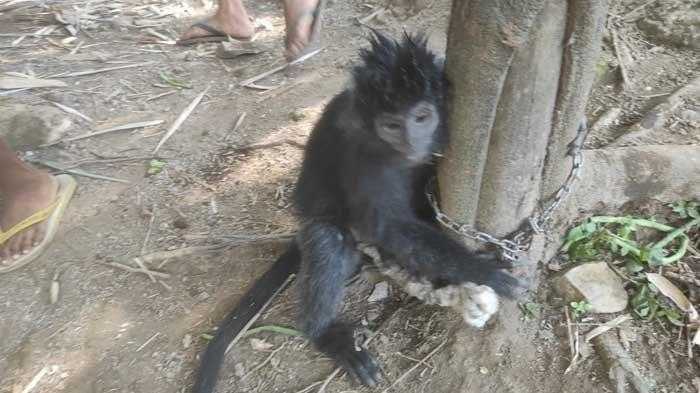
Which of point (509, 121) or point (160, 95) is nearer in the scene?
point (509, 121)

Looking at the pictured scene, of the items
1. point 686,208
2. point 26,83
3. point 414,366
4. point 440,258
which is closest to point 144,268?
point 414,366

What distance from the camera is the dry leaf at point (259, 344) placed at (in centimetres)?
273

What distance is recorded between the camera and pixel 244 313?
273 cm

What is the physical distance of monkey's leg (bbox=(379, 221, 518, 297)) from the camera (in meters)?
2.35

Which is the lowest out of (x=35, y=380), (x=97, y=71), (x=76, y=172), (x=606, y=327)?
(x=35, y=380)

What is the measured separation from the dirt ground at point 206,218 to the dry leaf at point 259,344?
0.01 meters

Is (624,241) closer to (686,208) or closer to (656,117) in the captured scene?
(686,208)

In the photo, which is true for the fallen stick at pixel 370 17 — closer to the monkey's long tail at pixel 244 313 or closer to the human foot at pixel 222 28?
the human foot at pixel 222 28

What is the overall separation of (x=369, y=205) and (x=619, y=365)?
1.16m

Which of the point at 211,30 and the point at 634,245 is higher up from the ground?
the point at 211,30

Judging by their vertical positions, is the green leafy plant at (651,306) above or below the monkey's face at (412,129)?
below

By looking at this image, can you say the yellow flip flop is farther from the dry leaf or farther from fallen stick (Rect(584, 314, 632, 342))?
fallen stick (Rect(584, 314, 632, 342))

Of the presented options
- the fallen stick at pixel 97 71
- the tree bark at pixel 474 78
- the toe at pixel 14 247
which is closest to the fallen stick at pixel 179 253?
the toe at pixel 14 247

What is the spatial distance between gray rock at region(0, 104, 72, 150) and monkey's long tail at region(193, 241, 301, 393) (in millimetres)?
2198
